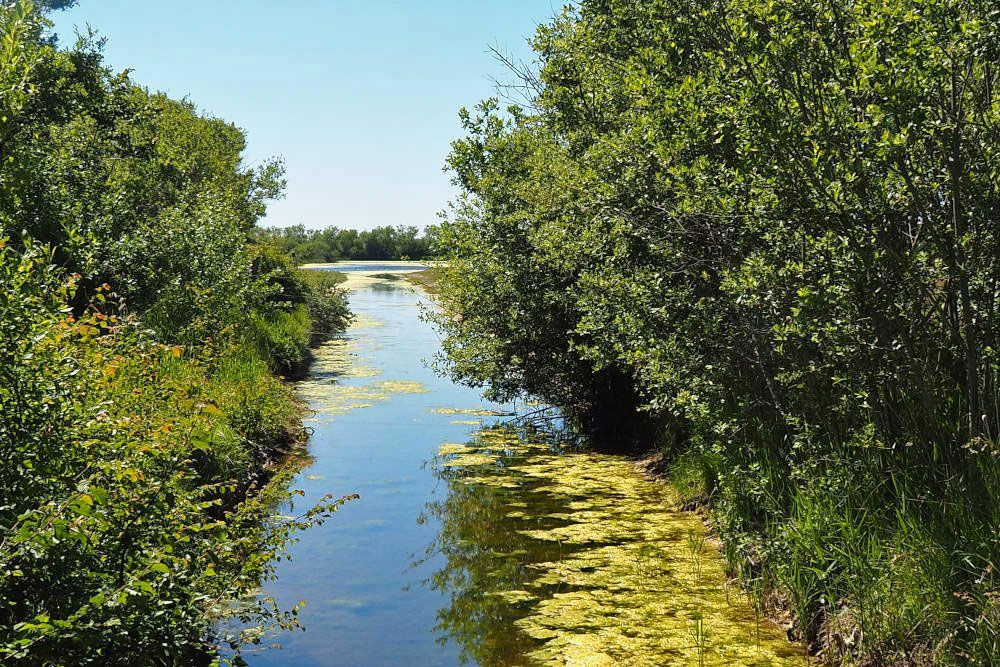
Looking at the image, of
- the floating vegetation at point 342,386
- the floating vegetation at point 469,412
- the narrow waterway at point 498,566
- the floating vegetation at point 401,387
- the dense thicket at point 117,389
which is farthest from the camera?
the floating vegetation at point 401,387

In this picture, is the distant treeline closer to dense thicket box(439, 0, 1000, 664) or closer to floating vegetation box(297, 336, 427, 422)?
floating vegetation box(297, 336, 427, 422)

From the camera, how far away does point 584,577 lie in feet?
25.5

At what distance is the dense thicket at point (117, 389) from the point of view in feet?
13.0

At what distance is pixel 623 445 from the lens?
13297mm

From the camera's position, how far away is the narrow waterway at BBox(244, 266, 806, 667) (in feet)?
21.2

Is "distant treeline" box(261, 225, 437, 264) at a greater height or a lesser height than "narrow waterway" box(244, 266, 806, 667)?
greater

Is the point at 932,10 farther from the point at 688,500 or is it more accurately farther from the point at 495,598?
the point at 688,500

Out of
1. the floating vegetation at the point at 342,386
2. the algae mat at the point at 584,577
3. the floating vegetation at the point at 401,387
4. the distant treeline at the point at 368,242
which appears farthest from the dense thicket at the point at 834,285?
the distant treeline at the point at 368,242

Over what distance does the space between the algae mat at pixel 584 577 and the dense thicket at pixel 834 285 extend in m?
0.53

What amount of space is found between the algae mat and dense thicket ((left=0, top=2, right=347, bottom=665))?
186 cm

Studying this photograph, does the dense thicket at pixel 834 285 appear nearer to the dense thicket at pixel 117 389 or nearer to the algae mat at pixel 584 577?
the algae mat at pixel 584 577

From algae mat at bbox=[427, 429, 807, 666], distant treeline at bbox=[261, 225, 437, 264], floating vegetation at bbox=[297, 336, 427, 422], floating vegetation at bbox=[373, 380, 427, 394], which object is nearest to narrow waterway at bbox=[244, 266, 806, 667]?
algae mat at bbox=[427, 429, 807, 666]

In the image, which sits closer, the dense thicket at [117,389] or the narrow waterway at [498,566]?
the dense thicket at [117,389]

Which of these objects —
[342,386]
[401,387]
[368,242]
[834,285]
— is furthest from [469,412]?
[368,242]
